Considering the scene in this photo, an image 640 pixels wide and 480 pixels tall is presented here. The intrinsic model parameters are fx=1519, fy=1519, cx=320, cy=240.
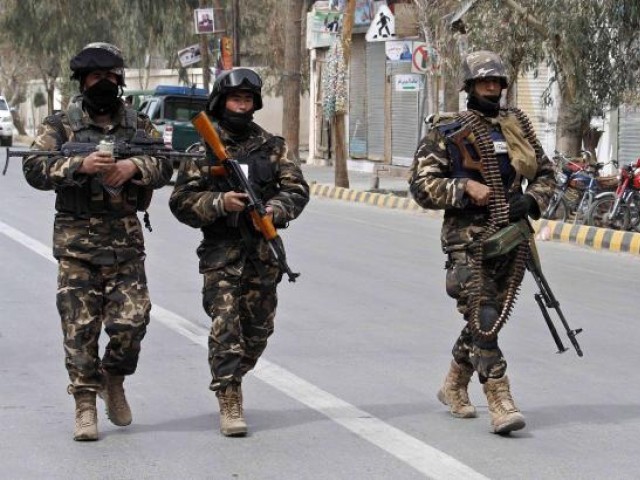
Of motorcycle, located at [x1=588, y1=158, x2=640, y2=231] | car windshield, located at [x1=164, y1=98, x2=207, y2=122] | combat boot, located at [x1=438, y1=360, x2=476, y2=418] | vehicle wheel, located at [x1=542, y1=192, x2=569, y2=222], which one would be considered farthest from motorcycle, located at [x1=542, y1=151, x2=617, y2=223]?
combat boot, located at [x1=438, y1=360, x2=476, y2=418]

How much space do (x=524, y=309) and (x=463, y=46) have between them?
35.3 ft

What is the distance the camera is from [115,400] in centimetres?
705

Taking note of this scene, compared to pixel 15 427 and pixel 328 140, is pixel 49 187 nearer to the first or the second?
pixel 15 427

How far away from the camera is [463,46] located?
22188 millimetres

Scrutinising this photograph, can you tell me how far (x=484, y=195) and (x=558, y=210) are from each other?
44.4 feet

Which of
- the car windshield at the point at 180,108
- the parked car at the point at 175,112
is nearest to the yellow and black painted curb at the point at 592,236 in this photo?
the parked car at the point at 175,112

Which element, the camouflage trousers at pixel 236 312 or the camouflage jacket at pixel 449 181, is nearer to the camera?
the camouflage trousers at pixel 236 312

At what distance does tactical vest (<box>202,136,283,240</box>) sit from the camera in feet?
22.7

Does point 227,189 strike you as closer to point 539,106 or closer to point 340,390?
point 340,390

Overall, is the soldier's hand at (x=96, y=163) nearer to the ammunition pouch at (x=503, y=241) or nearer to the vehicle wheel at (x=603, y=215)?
the ammunition pouch at (x=503, y=241)

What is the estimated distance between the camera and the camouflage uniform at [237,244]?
22.5ft

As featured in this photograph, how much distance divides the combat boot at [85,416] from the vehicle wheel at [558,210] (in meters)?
13.8

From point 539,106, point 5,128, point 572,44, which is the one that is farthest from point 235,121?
point 5,128

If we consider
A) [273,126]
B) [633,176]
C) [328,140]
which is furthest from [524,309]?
[273,126]
